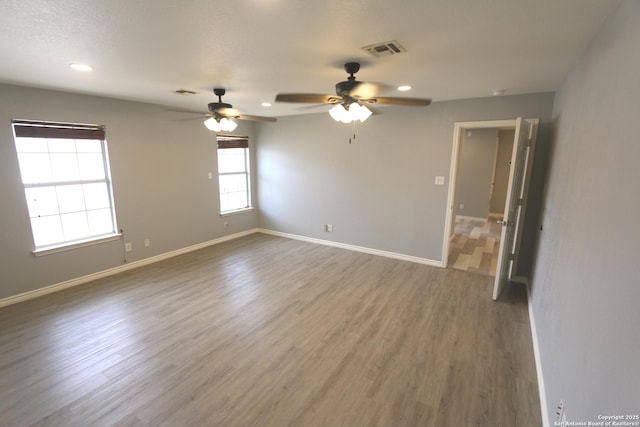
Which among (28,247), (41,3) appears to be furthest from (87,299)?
(41,3)

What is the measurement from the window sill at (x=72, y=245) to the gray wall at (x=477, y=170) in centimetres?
726

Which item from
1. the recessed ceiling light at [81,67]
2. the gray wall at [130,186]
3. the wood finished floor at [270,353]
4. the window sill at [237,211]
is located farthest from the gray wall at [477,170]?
the recessed ceiling light at [81,67]

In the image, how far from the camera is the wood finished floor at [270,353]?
193cm

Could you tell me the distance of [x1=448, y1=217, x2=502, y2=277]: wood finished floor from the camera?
14.8 feet

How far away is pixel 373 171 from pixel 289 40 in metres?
3.11

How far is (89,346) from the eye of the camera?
2586 mm

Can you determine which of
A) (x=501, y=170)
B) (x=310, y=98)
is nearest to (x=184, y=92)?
(x=310, y=98)

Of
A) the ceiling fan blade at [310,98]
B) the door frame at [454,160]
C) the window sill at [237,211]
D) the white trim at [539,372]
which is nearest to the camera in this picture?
the white trim at [539,372]

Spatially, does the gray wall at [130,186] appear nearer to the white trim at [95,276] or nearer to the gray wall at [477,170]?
the white trim at [95,276]

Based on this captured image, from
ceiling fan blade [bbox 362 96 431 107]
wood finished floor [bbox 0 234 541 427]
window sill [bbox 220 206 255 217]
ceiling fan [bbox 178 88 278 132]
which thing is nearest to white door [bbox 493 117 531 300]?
wood finished floor [bbox 0 234 541 427]

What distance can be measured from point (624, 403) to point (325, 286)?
Answer: 303 cm

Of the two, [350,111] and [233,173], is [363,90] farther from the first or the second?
[233,173]

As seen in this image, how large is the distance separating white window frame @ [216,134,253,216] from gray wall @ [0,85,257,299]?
0.16 meters

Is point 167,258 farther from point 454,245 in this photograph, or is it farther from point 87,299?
point 454,245
